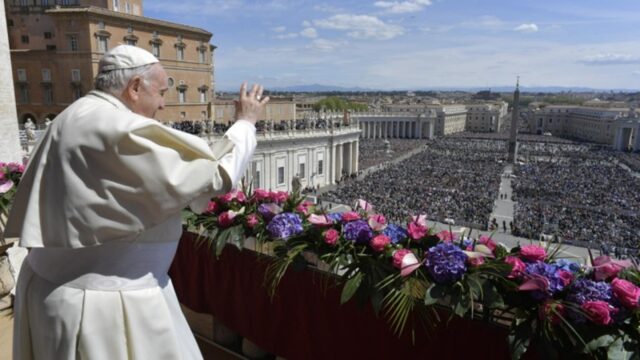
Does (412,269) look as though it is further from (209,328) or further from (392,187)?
(392,187)

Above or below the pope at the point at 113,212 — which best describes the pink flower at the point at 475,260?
below

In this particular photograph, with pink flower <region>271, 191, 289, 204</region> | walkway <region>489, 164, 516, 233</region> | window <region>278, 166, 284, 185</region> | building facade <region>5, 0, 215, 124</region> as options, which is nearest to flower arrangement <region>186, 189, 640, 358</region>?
pink flower <region>271, 191, 289, 204</region>

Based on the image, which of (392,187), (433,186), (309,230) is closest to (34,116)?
(392,187)

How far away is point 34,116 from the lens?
104 ft

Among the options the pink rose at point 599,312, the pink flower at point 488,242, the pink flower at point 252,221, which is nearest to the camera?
the pink rose at point 599,312

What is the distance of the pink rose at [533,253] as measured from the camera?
9.58 ft

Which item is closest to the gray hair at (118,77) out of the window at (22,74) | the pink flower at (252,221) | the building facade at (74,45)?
the pink flower at (252,221)

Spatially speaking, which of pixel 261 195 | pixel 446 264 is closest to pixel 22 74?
pixel 261 195

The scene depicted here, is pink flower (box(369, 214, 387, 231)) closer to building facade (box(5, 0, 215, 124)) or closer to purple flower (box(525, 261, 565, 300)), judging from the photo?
purple flower (box(525, 261, 565, 300))

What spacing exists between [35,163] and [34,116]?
35547 millimetres

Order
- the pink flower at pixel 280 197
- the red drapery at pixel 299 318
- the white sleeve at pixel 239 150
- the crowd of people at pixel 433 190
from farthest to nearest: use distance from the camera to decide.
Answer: the crowd of people at pixel 433 190
the pink flower at pixel 280 197
the red drapery at pixel 299 318
the white sleeve at pixel 239 150

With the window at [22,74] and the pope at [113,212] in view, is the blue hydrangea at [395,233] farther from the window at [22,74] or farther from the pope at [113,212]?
the window at [22,74]

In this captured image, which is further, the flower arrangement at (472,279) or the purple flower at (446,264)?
the purple flower at (446,264)

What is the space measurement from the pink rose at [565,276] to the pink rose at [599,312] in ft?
0.70
